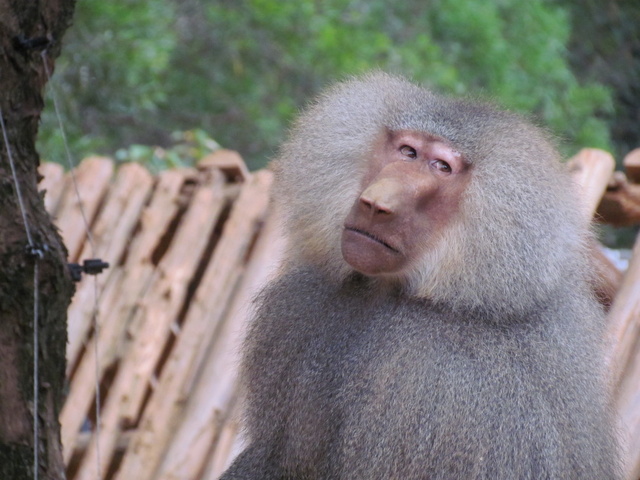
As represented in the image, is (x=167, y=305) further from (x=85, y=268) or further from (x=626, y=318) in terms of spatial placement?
(x=626, y=318)

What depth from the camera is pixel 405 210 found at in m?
2.23

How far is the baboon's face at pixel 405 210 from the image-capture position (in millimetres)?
2215

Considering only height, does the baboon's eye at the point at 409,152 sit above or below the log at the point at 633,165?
above

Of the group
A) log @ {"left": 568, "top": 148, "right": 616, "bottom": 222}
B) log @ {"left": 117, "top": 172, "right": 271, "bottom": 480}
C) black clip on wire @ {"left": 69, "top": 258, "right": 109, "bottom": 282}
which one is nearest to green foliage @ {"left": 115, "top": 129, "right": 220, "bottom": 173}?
log @ {"left": 117, "top": 172, "right": 271, "bottom": 480}

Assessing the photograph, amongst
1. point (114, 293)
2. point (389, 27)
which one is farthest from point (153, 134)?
point (114, 293)

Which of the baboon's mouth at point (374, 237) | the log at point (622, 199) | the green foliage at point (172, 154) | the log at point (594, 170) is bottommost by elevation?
the green foliage at point (172, 154)

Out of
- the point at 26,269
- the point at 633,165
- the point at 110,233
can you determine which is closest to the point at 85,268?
the point at 26,269

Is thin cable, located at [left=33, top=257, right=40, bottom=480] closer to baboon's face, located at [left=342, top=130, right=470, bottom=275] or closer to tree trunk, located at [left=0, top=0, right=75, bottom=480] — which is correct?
tree trunk, located at [left=0, top=0, right=75, bottom=480]

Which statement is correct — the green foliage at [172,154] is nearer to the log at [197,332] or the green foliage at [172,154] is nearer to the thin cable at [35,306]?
the log at [197,332]

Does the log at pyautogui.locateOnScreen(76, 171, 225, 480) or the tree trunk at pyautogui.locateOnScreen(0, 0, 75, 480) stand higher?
the tree trunk at pyautogui.locateOnScreen(0, 0, 75, 480)

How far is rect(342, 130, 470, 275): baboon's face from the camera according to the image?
2215mm

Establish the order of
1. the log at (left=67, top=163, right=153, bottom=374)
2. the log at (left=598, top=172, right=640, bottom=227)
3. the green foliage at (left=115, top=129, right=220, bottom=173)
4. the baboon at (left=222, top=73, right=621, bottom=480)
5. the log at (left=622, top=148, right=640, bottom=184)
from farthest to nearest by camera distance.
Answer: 1. the green foliage at (left=115, top=129, right=220, bottom=173)
2. the log at (left=67, top=163, right=153, bottom=374)
3. the log at (left=598, top=172, right=640, bottom=227)
4. the log at (left=622, top=148, right=640, bottom=184)
5. the baboon at (left=222, top=73, right=621, bottom=480)

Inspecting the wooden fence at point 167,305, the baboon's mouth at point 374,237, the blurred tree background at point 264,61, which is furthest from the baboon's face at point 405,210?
the blurred tree background at point 264,61

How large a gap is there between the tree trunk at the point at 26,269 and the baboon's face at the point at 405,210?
747 millimetres
